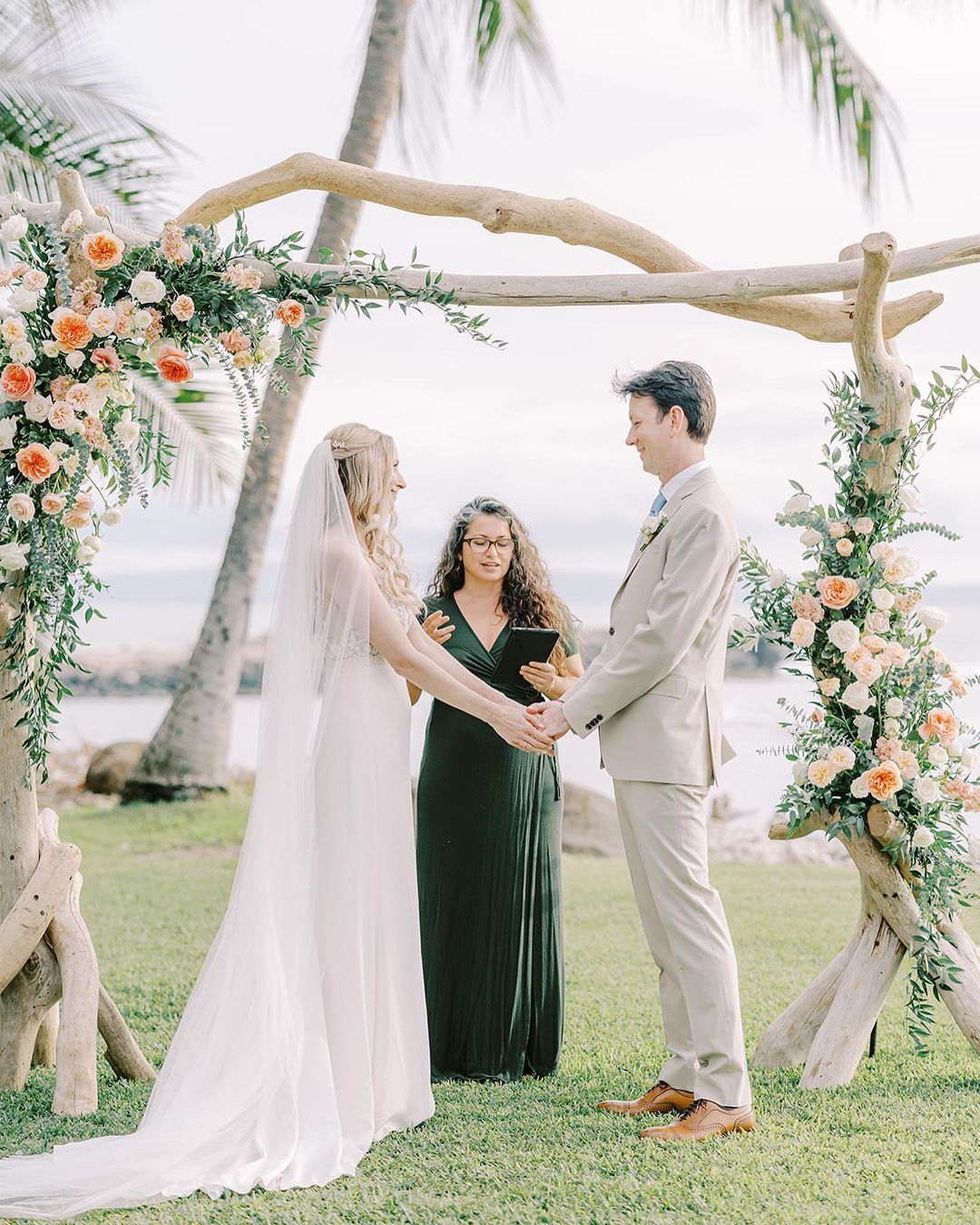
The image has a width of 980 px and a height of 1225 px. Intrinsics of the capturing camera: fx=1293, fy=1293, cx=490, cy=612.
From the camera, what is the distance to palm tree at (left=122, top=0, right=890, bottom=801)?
10.9 meters

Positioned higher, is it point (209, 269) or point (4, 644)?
point (209, 269)

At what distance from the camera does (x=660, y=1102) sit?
173 inches

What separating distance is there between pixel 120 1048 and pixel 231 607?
7.50m

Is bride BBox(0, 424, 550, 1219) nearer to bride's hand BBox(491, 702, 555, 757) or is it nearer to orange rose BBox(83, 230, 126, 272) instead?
bride's hand BBox(491, 702, 555, 757)

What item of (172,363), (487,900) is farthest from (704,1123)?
(172,363)

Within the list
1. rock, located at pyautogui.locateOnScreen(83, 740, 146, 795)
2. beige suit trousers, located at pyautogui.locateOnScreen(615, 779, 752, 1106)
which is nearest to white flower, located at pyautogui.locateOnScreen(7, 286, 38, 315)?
beige suit trousers, located at pyautogui.locateOnScreen(615, 779, 752, 1106)

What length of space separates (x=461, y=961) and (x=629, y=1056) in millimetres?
868

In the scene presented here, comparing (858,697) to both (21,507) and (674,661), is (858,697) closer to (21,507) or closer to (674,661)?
(674,661)

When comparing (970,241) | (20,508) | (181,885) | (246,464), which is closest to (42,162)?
(246,464)

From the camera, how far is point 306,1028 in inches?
161

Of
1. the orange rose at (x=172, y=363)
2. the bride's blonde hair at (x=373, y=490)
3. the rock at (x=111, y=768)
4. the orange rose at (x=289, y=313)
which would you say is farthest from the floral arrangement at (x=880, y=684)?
the rock at (x=111, y=768)

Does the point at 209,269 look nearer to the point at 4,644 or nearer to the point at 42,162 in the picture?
the point at 4,644

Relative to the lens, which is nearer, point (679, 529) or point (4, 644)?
point (679, 529)

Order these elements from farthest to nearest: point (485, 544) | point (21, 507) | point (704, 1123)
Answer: point (485, 544), point (21, 507), point (704, 1123)
